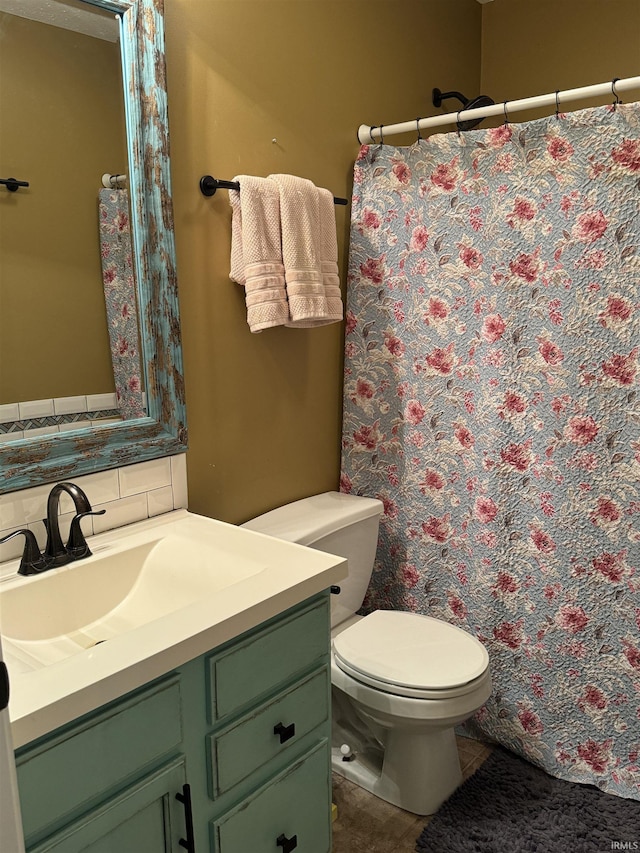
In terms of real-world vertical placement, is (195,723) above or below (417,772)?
above

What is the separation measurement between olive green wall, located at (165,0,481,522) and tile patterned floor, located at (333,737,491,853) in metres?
0.83

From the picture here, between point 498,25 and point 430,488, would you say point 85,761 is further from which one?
point 498,25

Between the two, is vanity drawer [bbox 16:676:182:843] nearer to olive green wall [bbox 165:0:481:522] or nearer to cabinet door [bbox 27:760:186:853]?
cabinet door [bbox 27:760:186:853]

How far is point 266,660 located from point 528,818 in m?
1.05

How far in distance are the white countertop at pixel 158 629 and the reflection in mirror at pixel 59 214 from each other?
0.29 meters

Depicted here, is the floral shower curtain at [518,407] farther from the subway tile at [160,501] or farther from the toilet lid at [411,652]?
the subway tile at [160,501]

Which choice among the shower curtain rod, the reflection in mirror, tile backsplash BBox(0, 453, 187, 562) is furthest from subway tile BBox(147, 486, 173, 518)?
the shower curtain rod

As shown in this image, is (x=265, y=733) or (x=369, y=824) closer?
(x=265, y=733)

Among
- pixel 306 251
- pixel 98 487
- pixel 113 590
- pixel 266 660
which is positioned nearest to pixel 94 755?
pixel 266 660

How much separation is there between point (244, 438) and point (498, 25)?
192 cm

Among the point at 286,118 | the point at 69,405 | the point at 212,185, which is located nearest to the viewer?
the point at 69,405

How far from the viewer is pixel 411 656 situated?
Result: 1825 mm

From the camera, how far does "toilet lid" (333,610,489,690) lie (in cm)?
174

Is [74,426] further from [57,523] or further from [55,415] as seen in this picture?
[57,523]
